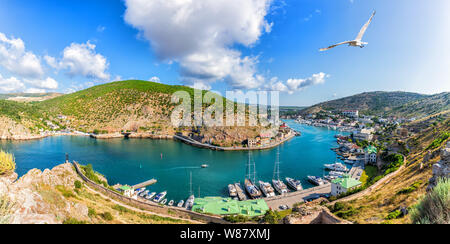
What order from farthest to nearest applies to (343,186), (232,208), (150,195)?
(150,195)
(343,186)
(232,208)

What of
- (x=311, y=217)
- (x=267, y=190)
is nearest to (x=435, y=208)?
(x=311, y=217)

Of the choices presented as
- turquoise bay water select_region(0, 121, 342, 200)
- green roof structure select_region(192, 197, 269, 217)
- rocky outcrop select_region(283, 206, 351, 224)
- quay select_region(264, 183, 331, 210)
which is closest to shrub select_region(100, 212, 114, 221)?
green roof structure select_region(192, 197, 269, 217)

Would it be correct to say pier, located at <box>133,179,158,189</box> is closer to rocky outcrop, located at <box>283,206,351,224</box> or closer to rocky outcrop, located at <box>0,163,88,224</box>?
rocky outcrop, located at <box>0,163,88,224</box>

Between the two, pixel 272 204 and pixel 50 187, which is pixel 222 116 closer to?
pixel 272 204

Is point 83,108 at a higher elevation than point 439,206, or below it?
higher

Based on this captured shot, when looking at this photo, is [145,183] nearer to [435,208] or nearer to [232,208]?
[232,208]
